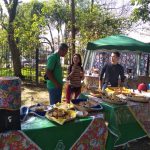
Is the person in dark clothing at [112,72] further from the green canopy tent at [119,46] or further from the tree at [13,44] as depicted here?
the tree at [13,44]

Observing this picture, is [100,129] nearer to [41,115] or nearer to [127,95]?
[41,115]

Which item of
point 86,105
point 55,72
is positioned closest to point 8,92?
point 86,105

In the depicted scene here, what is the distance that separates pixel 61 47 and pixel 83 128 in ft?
6.13

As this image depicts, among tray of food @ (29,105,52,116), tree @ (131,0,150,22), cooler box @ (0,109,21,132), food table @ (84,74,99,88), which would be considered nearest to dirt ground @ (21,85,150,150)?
food table @ (84,74,99,88)

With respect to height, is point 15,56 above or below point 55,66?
above

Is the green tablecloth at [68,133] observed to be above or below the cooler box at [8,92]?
below

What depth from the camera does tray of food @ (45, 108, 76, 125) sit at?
3.79 metres

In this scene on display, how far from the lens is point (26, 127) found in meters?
3.57

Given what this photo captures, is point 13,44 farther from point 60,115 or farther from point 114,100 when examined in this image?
point 60,115

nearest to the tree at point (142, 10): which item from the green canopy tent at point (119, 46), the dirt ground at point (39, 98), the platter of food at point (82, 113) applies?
the green canopy tent at point (119, 46)

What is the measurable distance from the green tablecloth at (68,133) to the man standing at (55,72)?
163 cm

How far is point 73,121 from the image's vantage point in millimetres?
3893

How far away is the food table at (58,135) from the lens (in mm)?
3414

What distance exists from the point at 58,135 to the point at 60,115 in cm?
29
